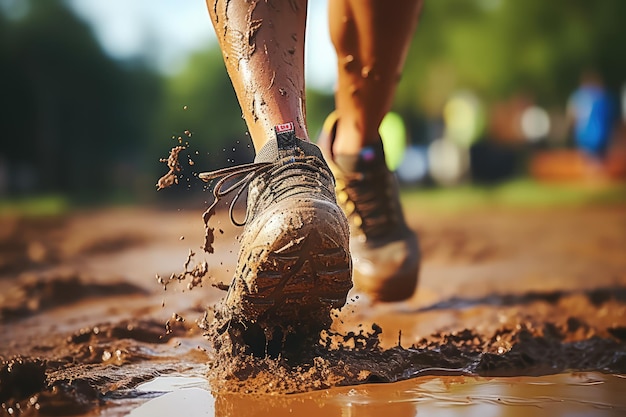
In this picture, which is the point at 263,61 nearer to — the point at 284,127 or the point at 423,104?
the point at 284,127

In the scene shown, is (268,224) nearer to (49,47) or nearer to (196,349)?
(196,349)

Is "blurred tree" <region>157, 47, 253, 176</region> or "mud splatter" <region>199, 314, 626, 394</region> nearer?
"mud splatter" <region>199, 314, 626, 394</region>

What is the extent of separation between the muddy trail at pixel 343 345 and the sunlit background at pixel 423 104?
7.92m

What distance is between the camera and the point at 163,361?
75.6 inches

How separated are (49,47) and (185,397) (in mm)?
14706

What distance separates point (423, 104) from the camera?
2141cm

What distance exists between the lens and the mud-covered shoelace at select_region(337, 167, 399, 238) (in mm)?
2475

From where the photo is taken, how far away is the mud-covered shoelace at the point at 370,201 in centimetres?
247

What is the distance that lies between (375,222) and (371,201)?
0.25 ft

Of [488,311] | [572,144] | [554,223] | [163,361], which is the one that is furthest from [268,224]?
[572,144]

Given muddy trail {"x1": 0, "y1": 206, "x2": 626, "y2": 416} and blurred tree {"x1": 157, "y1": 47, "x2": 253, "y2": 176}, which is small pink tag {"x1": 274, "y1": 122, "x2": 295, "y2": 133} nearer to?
muddy trail {"x1": 0, "y1": 206, "x2": 626, "y2": 416}

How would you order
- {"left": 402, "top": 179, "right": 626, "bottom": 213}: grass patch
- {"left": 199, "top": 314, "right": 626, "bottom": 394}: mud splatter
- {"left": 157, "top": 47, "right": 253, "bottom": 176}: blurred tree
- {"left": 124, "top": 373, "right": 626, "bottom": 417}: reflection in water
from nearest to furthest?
1. {"left": 124, "top": 373, "right": 626, "bottom": 417}: reflection in water
2. {"left": 199, "top": 314, "right": 626, "bottom": 394}: mud splatter
3. {"left": 402, "top": 179, "right": 626, "bottom": 213}: grass patch
4. {"left": 157, "top": 47, "right": 253, "bottom": 176}: blurred tree


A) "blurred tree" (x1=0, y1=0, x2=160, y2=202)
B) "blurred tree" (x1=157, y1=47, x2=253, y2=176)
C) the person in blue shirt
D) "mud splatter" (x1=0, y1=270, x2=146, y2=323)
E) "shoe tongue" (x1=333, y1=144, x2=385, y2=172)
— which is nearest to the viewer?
"shoe tongue" (x1=333, y1=144, x2=385, y2=172)

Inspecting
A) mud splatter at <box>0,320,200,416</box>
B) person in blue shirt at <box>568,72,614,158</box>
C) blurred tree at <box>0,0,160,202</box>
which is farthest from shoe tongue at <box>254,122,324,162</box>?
blurred tree at <box>0,0,160,202</box>
